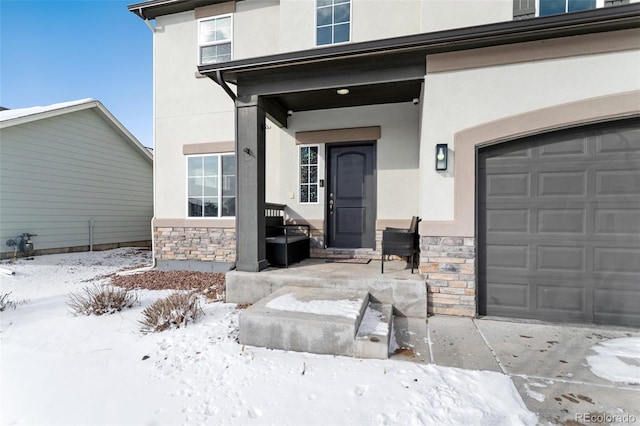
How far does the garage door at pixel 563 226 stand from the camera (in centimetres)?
355

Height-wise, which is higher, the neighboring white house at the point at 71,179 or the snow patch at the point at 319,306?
the neighboring white house at the point at 71,179

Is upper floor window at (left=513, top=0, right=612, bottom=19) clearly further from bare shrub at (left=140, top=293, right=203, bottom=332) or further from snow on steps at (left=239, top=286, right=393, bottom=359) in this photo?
bare shrub at (left=140, top=293, right=203, bottom=332)

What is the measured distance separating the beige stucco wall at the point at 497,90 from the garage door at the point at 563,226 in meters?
0.44

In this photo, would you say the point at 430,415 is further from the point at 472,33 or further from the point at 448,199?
the point at 472,33

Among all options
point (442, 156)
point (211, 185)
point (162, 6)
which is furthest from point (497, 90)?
point (162, 6)

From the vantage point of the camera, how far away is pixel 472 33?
3.50 metres

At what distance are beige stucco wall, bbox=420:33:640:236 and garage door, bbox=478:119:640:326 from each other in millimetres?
439

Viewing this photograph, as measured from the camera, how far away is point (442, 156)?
3900 mm

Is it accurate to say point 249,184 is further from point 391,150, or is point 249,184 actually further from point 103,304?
point 391,150

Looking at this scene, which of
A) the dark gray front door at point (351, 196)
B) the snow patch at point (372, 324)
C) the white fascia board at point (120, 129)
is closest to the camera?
the snow patch at point (372, 324)

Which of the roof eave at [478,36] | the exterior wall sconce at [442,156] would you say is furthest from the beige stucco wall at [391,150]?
the roof eave at [478,36]

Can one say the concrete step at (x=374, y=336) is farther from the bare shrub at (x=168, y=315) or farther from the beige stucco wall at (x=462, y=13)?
the beige stucco wall at (x=462, y=13)

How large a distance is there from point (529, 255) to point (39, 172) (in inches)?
503

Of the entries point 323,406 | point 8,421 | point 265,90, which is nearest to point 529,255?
point 323,406
